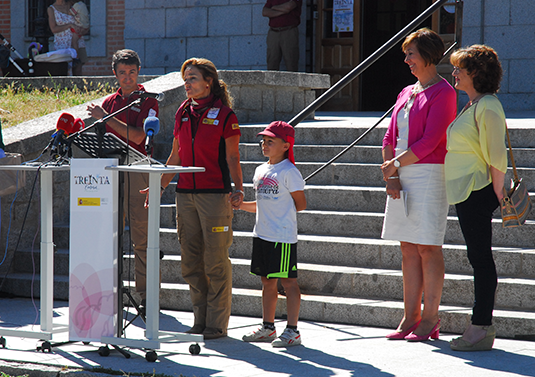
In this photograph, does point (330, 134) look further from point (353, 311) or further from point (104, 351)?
point (104, 351)

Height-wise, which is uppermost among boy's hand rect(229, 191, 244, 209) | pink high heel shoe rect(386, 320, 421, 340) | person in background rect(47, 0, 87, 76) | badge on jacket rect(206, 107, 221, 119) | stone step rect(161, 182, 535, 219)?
person in background rect(47, 0, 87, 76)

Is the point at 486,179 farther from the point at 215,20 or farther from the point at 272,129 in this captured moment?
the point at 215,20

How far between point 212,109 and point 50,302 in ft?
5.70

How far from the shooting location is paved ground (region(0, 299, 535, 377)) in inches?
164

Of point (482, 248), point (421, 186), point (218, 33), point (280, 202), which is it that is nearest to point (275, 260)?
point (280, 202)

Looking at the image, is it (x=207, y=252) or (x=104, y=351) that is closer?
(x=104, y=351)

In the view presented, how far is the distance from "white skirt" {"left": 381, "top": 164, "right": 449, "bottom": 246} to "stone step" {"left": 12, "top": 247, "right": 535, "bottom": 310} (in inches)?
29.2

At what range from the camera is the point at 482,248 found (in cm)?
455

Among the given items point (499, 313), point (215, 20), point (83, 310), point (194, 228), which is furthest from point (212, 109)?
point (215, 20)

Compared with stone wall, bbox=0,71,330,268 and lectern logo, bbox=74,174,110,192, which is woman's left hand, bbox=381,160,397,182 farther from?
stone wall, bbox=0,71,330,268

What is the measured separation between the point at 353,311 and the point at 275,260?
0.94 meters

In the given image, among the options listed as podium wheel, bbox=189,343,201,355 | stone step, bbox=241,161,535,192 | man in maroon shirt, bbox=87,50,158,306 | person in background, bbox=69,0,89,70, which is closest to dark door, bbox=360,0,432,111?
person in background, bbox=69,0,89,70

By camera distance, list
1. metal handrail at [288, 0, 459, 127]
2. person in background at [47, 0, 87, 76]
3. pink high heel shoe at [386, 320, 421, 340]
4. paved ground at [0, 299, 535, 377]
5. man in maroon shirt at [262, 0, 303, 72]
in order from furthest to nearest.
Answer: person in background at [47, 0, 87, 76] < man in maroon shirt at [262, 0, 303, 72] < metal handrail at [288, 0, 459, 127] < pink high heel shoe at [386, 320, 421, 340] < paved ground at [0, 299, 535, 377]

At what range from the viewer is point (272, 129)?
4.89 m
